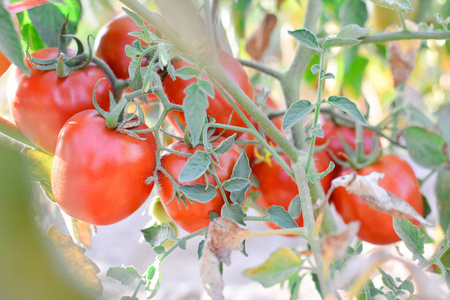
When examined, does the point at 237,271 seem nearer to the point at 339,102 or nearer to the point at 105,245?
the point at 105,245

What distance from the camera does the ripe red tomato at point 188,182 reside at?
0.35 meters

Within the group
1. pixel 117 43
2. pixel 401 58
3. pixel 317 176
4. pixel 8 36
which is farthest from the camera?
pixel 401 58

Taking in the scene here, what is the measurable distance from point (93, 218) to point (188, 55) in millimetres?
146

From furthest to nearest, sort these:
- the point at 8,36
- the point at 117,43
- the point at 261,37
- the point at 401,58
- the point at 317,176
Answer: the point at 261,37 → the point at 401,58 → the point at 117,43 → the point at 317,176 → the point at 8,36

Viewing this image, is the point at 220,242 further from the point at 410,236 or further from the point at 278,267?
the point at 410,236

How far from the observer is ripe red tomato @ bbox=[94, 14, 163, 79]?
422 millimetres

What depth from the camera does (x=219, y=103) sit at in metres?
0.39

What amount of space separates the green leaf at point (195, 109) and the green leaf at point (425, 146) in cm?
38

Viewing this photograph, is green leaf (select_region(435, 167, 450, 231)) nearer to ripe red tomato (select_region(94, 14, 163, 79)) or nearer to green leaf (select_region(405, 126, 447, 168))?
green leaf (select_region(405, 126, 447, 168))

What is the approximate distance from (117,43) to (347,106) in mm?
226

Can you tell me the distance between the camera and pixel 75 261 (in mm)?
383

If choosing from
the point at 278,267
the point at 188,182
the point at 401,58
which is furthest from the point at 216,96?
the point at 401,58

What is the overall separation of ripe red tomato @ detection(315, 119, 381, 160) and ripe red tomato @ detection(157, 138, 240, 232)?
0.26 m

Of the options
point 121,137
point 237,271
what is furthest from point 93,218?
point 237,271
